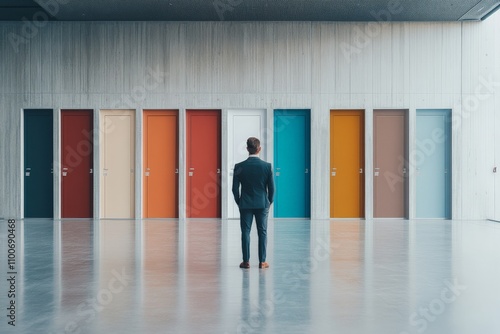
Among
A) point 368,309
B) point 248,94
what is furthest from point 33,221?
point 368,309

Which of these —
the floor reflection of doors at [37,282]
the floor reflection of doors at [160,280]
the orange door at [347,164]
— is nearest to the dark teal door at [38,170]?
the floor reflection of doors at [37,282]

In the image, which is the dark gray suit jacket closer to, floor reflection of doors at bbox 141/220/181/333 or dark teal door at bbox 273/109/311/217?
floor reflection of doors at bbox 141/220/181/333

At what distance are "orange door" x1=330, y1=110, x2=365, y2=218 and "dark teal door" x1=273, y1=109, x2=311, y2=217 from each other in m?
0.79

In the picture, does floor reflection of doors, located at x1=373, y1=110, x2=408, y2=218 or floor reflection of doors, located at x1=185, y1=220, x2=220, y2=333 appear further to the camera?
floor reflection of doors, located at x1=373, y1=110, x2=408, y2=218

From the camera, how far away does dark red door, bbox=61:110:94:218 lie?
63.2ft

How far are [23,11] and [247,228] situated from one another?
41.1 feet

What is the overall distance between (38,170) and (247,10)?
8.13m

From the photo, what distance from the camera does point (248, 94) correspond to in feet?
62.7

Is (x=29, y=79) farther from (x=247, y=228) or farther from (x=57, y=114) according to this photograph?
(x=247, y=228)

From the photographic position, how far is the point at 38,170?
1928 cm

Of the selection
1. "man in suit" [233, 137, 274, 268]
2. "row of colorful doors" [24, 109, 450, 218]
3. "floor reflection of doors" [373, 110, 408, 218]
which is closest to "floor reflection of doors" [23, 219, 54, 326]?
"man in suit" [233, 137, 274, 268]

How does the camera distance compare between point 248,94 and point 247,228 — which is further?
point 248,94

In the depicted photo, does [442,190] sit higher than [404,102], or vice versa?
[404,102]

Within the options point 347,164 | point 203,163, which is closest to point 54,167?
point 203,163
